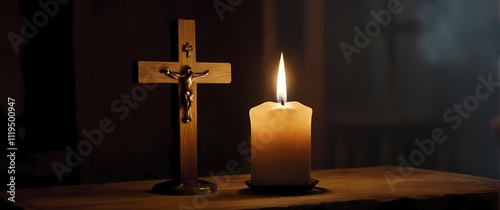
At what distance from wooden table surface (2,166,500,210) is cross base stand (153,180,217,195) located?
14 mm

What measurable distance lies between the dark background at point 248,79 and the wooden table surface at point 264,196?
8 cm

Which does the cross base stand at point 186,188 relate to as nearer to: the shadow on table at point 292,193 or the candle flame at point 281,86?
the shadow on table at point 292,193

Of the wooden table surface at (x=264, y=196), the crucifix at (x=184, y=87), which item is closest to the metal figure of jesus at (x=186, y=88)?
the crucifix at (x=184, y=87)

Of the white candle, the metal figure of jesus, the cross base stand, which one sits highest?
the metal figure of jesus

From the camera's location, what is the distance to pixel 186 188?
36.6 inches

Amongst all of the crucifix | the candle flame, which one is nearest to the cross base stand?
the crucifix

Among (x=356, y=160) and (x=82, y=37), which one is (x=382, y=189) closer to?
(x=356, y=160)

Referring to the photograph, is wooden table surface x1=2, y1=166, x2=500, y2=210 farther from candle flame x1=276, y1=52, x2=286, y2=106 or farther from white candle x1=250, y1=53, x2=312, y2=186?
candle flame x1=276, y1=52, x2=286, y2=106

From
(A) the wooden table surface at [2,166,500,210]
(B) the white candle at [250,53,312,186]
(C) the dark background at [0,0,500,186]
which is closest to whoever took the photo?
(A) the wooden table surface at [2,166,500,210]

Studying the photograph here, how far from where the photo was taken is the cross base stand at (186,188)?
924 millimetres

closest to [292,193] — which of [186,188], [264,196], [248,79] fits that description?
[264,196]

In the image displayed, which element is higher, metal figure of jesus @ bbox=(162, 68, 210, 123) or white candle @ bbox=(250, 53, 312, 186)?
metal figure of jesus @ bbox=(162, 68, 210, 123)

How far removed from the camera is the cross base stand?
0.92 metres

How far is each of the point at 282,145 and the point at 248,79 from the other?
29cm
